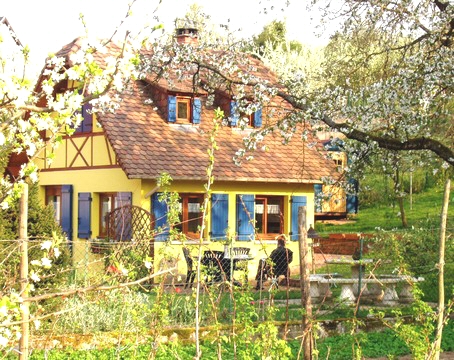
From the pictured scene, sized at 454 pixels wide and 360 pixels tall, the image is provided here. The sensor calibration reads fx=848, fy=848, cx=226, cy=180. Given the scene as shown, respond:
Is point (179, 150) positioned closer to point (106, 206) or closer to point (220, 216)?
point (220, 216)

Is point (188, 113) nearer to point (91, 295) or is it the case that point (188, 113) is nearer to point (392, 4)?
point (392, 4)

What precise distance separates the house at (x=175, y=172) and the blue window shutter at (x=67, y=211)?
1.0 inches

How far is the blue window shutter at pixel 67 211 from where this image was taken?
2231 cm

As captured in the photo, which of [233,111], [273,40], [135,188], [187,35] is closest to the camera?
[233,111]

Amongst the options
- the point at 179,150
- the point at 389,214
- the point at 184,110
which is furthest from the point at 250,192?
the point at 389,214

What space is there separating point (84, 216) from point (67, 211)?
803 mm

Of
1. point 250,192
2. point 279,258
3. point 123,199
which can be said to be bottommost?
A: point 279,258

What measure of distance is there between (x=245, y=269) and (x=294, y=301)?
23.2 feet

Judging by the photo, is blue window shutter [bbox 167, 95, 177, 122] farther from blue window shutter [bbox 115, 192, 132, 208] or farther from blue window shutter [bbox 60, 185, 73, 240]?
blue window shutter [bbox 60, 185, 73, 240]

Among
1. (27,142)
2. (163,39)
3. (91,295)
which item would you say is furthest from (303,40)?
(27,142)

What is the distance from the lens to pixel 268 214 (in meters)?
22.1

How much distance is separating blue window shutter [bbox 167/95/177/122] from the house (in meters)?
0.03

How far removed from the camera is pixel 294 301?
15.3m

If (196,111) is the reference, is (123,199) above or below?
below
